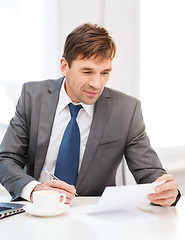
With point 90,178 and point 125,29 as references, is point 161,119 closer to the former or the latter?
point 125,29

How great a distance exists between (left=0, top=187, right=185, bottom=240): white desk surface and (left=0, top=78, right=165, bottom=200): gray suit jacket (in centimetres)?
56

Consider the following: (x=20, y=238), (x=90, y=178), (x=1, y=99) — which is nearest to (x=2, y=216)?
(x=20, y=238)

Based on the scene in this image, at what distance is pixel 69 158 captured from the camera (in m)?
2.06

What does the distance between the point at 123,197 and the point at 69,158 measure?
650mm

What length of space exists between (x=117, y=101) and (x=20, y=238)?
1158 mm

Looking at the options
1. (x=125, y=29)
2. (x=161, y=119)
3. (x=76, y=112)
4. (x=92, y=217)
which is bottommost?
(x=161, y=119)

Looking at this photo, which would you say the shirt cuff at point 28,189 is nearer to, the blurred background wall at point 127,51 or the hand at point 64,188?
the hand at point 64,188

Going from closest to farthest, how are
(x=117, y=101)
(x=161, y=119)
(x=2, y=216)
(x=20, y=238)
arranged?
(x=20, y=238) < (x=2, y=216) < (x=117, y=101) < (x=161, y=119)

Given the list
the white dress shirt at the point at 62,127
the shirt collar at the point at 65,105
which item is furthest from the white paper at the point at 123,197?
the shirt collar at the point at 65,105

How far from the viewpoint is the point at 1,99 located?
2854 millimetres

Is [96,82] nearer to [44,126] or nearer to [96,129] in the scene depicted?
[96,129]

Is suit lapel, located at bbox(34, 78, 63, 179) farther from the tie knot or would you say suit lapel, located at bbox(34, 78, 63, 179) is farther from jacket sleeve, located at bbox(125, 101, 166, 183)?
jacket sleeve, located at bbox(125, 101, 166, 183)

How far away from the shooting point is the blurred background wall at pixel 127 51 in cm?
287

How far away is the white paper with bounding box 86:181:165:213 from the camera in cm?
142
